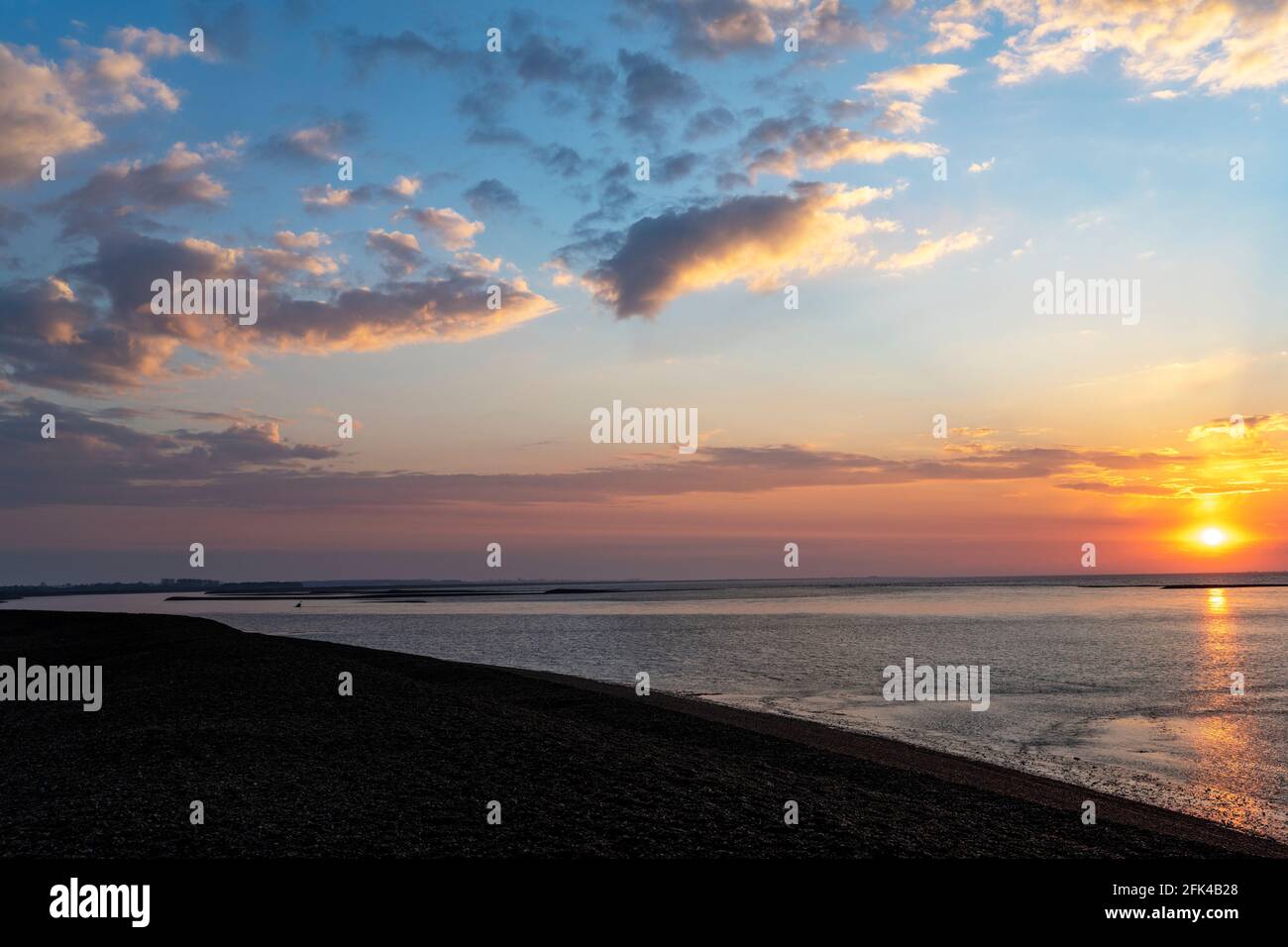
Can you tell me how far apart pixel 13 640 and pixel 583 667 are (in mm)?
41880

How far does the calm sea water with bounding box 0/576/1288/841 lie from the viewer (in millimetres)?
22906

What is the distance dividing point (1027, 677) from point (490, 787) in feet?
118

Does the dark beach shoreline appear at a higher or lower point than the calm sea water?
higher

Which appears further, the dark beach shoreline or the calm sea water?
the calm sea water

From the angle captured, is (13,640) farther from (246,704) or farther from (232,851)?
(232,851)

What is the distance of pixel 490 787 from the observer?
52.0ft

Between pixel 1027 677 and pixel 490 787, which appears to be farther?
pixel 1027 677

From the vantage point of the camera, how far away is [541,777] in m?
16.6

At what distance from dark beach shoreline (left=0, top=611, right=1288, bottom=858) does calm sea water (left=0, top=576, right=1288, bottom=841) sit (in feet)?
10.2

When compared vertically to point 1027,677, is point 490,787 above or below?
above

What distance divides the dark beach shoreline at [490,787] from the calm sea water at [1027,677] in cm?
312

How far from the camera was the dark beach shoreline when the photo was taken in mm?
12820

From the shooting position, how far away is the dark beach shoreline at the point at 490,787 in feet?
42.1
